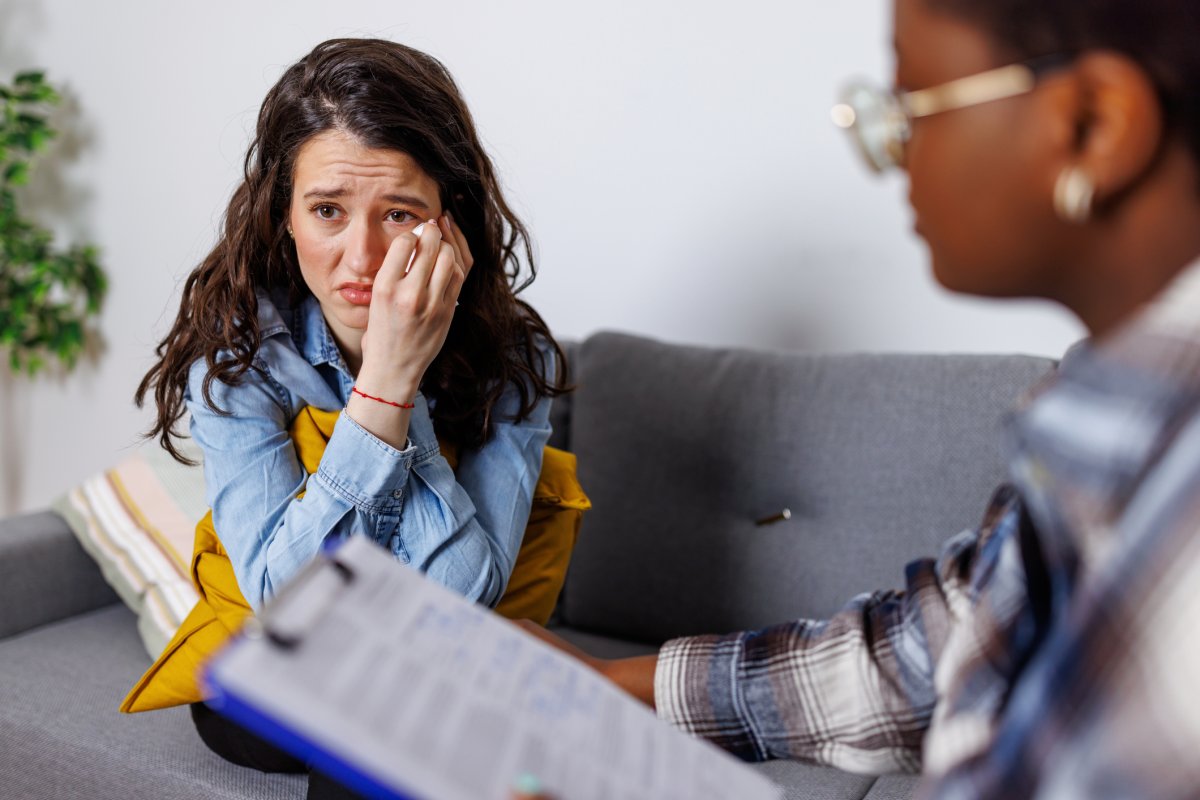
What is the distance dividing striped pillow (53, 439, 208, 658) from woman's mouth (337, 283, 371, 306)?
615 millimetres

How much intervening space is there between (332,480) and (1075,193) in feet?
2.78

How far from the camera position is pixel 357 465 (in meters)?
1.19

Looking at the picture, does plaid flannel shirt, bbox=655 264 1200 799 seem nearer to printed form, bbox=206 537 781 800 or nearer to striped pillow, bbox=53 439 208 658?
printed form, bbox=206 537 781 800

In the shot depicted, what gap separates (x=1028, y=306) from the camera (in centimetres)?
167

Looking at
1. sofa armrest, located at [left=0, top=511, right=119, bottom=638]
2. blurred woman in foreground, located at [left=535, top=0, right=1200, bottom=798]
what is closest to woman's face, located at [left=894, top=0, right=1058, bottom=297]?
blurred woman in foreground, located at [left=535, top=0, right=1200, bottom=798]

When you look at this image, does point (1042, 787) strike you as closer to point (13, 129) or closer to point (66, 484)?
point (13, 129)

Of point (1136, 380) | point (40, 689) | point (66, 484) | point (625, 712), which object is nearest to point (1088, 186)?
point (1136, 380)

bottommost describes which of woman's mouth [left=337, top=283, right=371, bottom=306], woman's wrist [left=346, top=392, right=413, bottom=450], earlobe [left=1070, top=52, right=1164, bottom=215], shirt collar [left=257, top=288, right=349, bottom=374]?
woman's wrist [left=346, top=392, right=413, bottom=450]

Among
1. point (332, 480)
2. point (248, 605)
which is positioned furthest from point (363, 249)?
point (248, 605)

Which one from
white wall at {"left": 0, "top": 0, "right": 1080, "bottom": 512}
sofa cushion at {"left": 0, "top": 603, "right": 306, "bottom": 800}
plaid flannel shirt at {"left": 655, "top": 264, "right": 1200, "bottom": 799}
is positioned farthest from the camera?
white wall at {"left": 0, "top": 0, "right": 1080, "bottom": 512}

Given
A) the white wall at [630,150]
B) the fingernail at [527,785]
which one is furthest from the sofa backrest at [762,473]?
the fingernail at [527,785]

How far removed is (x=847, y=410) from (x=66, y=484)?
7.31 ft

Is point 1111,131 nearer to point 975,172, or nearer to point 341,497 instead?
point 975,172

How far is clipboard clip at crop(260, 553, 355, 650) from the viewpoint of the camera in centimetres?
57
